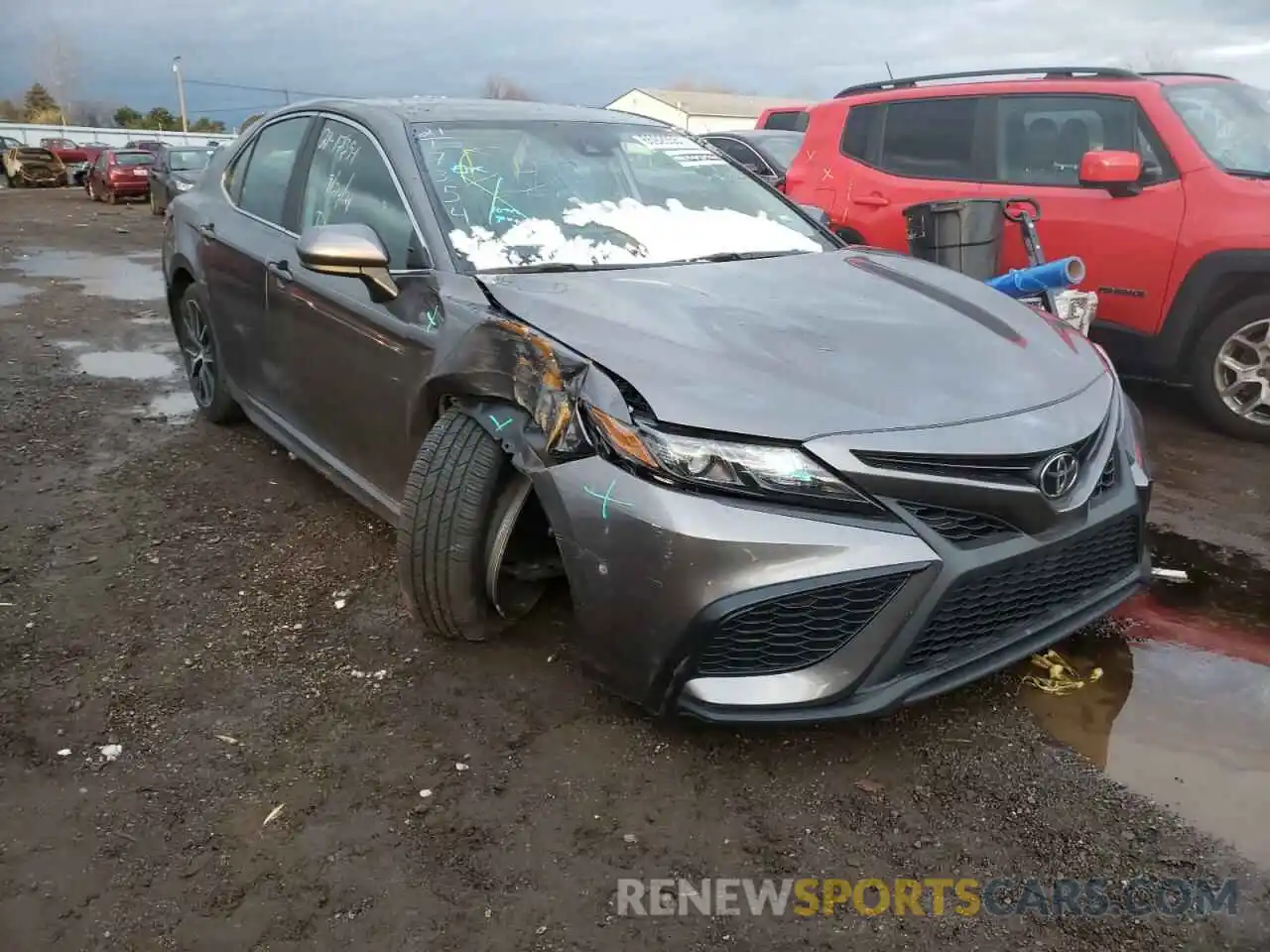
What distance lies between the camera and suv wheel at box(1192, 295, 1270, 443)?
485 cm

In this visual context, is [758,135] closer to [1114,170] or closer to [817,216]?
[1114,170]

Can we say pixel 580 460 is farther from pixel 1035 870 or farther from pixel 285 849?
pixel 1035 870

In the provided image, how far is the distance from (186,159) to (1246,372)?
19.2 m

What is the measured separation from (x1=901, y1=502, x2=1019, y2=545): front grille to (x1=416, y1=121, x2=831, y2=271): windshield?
1353 mm

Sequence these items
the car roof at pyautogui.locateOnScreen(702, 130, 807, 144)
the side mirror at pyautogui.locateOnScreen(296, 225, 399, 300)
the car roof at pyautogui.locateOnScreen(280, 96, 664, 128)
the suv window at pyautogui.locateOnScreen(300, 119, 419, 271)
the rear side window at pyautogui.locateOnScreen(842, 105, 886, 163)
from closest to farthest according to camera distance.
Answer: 1. the side mirror at pyautogui.locateOnScreen(296, 225, 399, 300)
2. the suv window at pyautogui.locateOnScreen(300, 119, 419, 271)
3. the car roof at pyautogui.locateOnScreen(280, 96, 664, 128)
4. the rear side window at pyautogui.locateOnScreen(842, 105, 886, 163)
5. the car roof at pyautogui.locateOnScreen(702, 130, 807, 144)

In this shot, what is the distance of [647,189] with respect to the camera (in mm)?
3596

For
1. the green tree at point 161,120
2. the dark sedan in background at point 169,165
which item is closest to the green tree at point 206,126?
the green tree at point 161,120

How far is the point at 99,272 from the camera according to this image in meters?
11.6

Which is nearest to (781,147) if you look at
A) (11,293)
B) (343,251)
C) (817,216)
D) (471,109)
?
(817,216)

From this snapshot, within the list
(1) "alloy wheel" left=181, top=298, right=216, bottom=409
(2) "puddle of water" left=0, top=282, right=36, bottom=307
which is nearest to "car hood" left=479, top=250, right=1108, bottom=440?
(1) "alloy wheel" left=181, top=298, right=216, bottom=409

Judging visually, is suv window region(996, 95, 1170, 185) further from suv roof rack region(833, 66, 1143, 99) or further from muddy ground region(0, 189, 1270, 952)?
muddy ground region(0, 189, 1270, 952)

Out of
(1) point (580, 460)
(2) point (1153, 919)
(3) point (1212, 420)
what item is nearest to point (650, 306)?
(1) point (580, 460)

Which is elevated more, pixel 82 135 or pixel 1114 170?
pixel 1114 170

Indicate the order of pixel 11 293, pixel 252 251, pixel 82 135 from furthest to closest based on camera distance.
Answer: pixel 82 135, pixel 11 293, pixel 252 251
